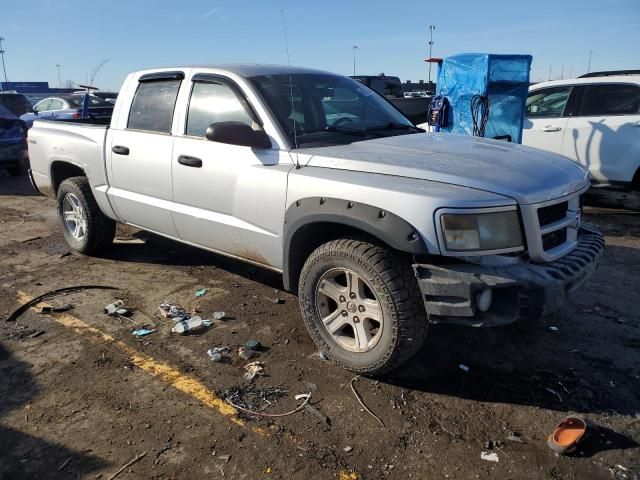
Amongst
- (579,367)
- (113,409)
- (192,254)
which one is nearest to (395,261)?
(579,367)

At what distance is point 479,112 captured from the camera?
7.91 m

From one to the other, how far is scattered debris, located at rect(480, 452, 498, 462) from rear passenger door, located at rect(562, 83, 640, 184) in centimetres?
550

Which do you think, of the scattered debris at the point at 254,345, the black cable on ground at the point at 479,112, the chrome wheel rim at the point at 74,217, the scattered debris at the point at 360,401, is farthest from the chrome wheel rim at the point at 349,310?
the black cable on ground at the point at 479,112

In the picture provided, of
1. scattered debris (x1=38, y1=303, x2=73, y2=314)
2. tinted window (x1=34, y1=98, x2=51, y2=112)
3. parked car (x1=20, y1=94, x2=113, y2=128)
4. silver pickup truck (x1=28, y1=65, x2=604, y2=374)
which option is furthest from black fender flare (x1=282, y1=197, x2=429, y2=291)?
tinted window (x1=34, y1=98, x2=51, y2=112)

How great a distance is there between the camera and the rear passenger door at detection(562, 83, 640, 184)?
6.68 metres

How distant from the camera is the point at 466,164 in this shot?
10.2 ft

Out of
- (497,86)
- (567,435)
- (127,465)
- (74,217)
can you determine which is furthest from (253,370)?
(497,86)

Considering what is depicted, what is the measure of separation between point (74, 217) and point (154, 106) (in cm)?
195

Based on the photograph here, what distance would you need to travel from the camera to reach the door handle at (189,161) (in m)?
3.98

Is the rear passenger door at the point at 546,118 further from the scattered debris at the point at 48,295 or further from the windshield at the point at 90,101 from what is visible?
the windshield at the point at 90,101

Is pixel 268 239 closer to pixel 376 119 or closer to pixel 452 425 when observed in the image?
pixel 376 119

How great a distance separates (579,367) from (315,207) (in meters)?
1.97

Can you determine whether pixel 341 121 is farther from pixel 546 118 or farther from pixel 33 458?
pixel 546 118

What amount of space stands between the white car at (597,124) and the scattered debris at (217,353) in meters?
5.73
